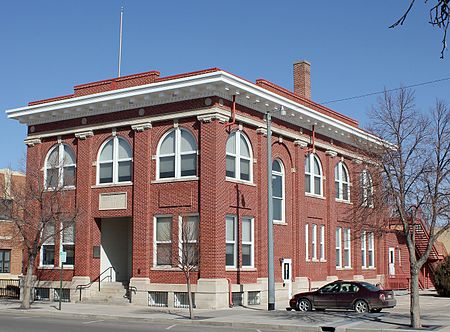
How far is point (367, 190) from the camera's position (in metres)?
22.5

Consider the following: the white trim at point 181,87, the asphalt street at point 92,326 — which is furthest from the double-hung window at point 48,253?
→ the asphalt street at point 92,326

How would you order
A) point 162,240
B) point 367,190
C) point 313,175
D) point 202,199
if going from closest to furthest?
point 367,190
point 202,199
point 162,240
point 313,175

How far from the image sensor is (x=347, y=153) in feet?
136

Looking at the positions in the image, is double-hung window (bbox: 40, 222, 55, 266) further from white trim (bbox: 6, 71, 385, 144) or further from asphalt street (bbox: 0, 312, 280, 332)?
asphalt street (bbox: 0, 312, 280, 332)

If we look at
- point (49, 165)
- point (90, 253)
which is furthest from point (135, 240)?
point (49, 165)

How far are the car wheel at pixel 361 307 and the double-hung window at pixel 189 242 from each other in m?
6.94

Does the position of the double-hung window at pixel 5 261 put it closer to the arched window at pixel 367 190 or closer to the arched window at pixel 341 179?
the arched window at pixel 341 179

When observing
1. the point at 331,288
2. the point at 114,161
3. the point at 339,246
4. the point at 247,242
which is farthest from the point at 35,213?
the point at 339,246

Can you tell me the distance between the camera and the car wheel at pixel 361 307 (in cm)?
2644

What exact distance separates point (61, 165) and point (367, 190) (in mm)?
18377

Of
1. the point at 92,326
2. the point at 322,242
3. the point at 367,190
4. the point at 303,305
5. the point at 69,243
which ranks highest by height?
the point at 367,190

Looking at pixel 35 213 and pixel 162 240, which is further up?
pixel 35 213

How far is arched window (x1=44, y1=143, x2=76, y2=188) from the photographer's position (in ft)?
111

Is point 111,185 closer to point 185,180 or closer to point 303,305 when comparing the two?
point 185,180
